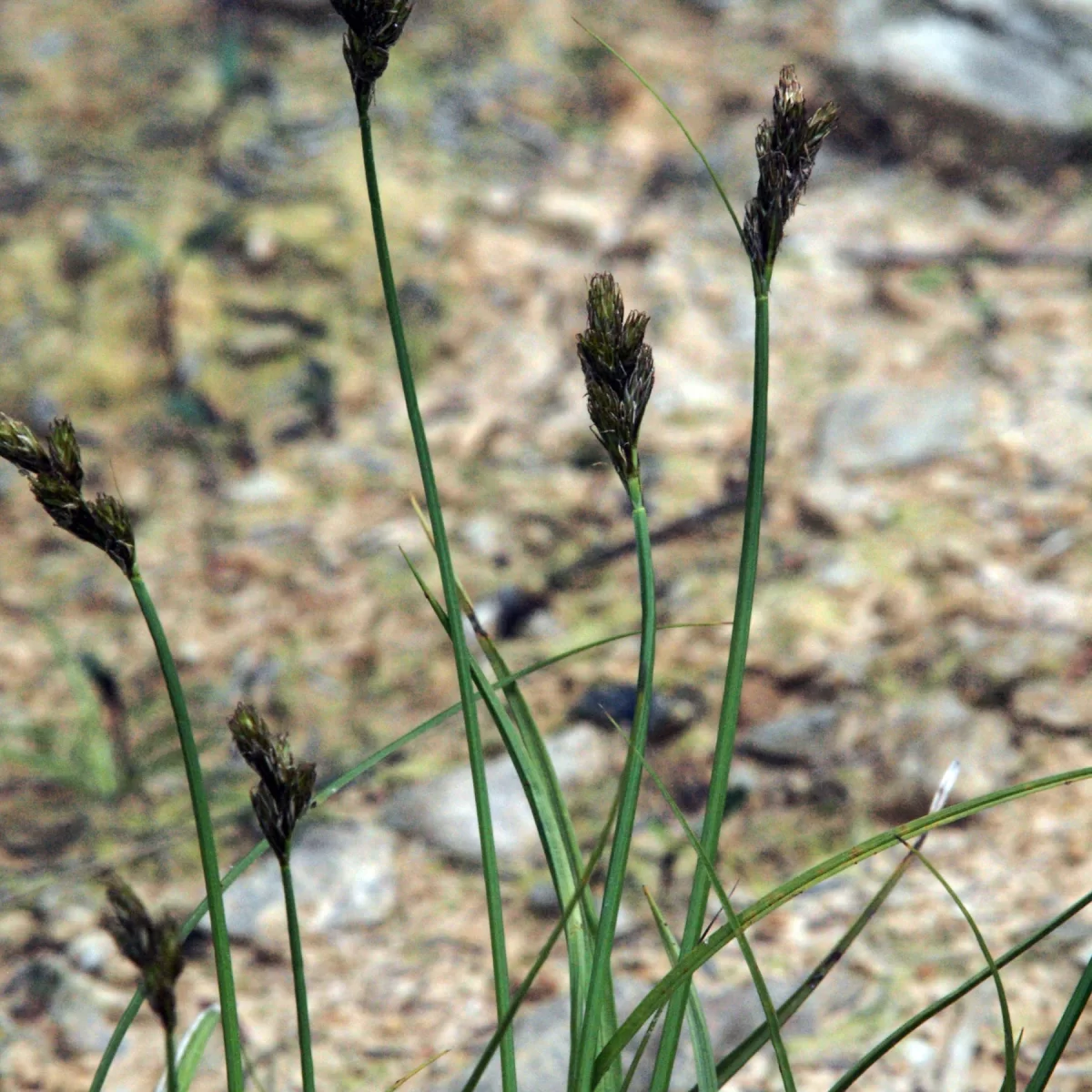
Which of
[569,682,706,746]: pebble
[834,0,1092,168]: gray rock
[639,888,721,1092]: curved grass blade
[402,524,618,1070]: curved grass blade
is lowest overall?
[639,888,721,1092]: curved grass blade

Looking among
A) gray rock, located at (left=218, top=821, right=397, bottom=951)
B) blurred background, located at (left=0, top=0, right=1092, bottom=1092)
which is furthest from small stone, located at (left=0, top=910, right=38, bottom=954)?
gray rock, located at (left=218, top=821, right=397, bottom=951)

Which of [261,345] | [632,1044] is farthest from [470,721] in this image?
[261,345]

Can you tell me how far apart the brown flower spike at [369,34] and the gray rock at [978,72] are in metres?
2.38

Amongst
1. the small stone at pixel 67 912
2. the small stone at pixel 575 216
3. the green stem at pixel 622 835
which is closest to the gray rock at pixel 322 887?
the small stone at pixel 67 912

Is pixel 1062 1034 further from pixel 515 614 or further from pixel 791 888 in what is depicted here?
pixel 515 614

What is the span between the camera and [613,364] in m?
0.68

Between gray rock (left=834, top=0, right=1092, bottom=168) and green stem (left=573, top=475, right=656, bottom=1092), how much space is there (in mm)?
2392

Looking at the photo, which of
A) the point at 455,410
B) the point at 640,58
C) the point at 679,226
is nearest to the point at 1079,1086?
the point at 455,410

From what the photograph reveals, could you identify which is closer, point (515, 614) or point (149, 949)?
point (149, 949)

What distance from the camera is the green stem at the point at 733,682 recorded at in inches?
28.2

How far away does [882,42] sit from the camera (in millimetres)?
2789

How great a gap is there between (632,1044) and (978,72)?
2.42m

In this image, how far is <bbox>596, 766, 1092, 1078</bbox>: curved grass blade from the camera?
2.36ft

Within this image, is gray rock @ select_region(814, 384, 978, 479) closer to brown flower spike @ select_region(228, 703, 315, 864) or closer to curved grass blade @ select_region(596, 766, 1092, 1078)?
curved grass blade @ select_region(596, 766, 1092, 1078)
